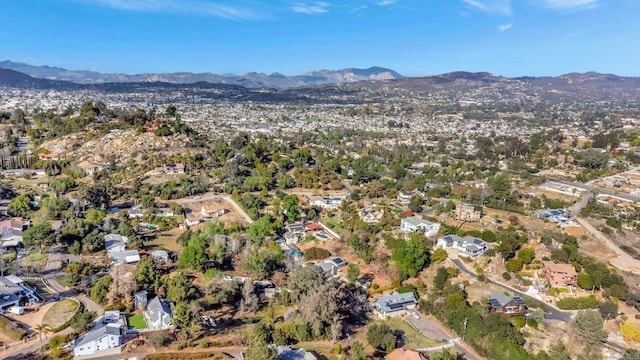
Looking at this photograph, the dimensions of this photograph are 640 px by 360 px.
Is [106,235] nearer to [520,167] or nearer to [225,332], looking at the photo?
[225,332]

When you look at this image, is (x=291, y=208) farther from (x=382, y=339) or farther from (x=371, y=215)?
(x=382, y=339)

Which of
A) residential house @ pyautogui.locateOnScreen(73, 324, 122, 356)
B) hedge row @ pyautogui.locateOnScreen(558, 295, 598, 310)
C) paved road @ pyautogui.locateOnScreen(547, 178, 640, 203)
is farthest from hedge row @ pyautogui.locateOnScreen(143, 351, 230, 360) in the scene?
paved road @ pyautogui.locateOnScreen(547, 178, 640, 203)

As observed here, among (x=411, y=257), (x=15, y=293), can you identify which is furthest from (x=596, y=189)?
(x=15, y=293)

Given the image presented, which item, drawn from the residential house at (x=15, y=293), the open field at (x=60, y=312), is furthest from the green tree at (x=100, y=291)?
the residential house at (x=15, y=293)

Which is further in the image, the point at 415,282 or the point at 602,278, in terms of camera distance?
the point at 415,282

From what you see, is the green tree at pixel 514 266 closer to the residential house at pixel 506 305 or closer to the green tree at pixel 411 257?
the residential house at pixel 506 305

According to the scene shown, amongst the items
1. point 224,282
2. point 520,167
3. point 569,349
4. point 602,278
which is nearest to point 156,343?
point 224,282
